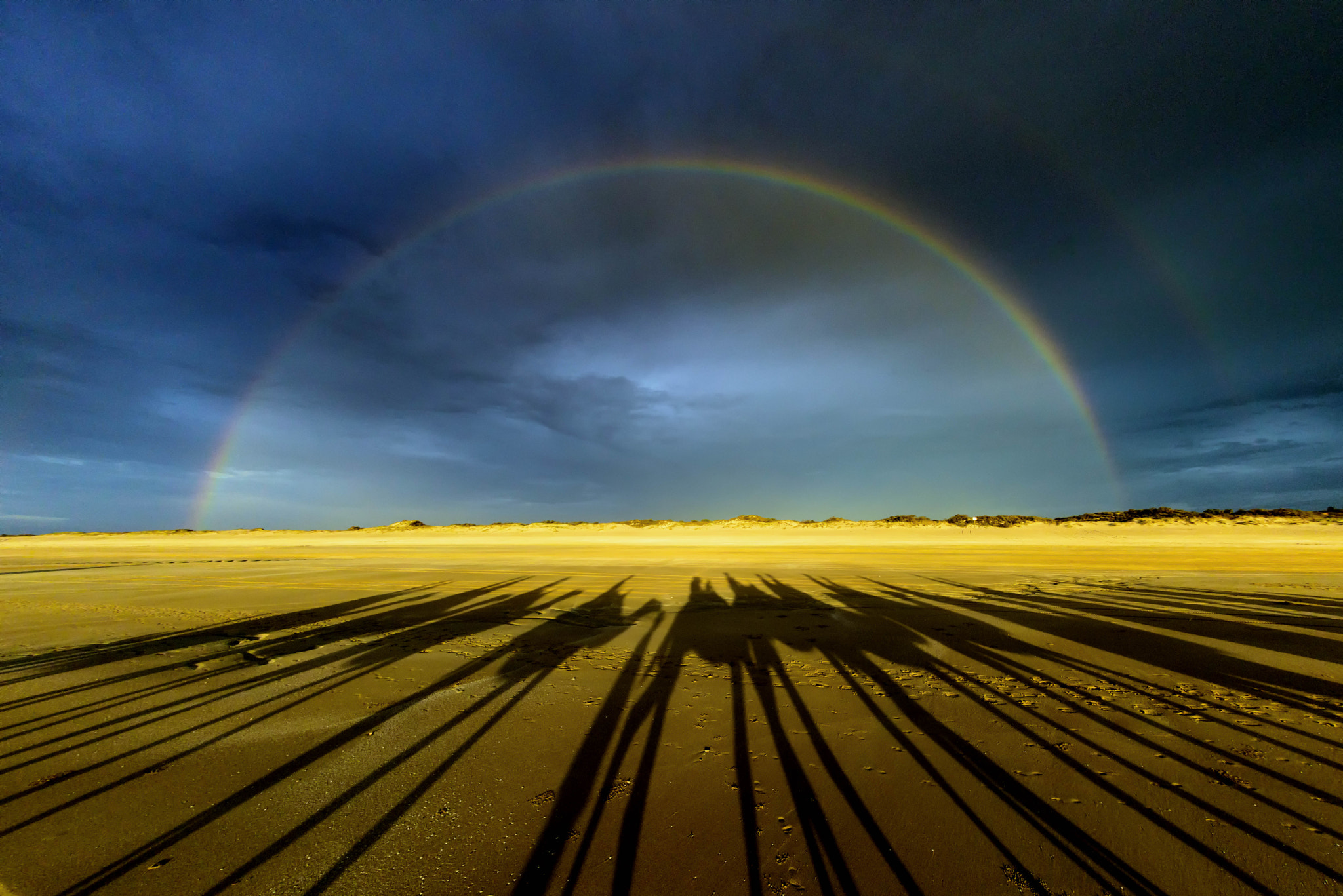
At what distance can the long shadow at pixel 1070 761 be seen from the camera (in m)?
3.01

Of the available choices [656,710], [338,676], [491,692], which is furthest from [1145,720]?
[338,676]

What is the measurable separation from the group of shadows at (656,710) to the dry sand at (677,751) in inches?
1.3

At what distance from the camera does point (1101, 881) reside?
282cm

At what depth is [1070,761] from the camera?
4.13m

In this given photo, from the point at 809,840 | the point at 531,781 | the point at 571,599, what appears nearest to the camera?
the point at 809,840

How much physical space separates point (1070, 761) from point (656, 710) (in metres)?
3.56

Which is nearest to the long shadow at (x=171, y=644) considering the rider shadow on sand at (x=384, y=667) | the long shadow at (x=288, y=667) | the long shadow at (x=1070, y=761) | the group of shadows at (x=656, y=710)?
the group of shadows at (x=656, y=710)

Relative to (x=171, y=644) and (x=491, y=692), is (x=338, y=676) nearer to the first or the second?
(x=491, y=692)

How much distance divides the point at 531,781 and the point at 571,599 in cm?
842

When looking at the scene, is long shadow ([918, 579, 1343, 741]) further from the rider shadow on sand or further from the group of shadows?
the rider shadow on sand

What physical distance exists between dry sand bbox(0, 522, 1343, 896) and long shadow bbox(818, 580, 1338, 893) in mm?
30

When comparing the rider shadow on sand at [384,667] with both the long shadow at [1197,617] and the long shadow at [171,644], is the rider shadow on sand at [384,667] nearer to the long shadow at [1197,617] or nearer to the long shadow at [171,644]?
the long shadow at [171,644]

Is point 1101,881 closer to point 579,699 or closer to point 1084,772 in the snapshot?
point 1084,772

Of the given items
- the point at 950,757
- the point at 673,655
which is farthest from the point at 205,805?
the point at 950,757
